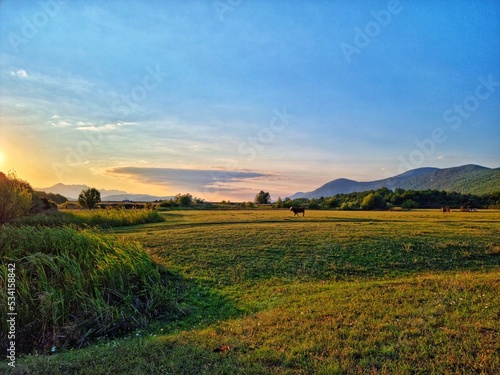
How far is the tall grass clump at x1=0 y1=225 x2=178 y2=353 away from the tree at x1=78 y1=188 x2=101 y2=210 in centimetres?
3785

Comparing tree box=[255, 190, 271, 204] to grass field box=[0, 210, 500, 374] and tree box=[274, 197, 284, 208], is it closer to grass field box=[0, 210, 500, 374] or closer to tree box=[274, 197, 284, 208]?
tree box=[274, 197, 284, 208]

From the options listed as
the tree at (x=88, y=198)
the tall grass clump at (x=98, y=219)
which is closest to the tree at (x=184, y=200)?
the tree at (x=88, y=198)

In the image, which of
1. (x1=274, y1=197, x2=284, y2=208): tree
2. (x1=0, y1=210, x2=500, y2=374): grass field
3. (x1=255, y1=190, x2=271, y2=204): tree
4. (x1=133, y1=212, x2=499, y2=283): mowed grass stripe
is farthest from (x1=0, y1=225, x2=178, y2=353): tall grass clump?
(x1=255, y1=190, x2=271, y2=204): tree

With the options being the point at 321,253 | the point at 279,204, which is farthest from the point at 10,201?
the point at 279,204

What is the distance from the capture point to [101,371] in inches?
184

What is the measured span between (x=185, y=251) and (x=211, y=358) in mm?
8989

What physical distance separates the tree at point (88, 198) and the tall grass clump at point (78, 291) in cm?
3785

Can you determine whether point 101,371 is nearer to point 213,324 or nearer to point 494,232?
point 213,324

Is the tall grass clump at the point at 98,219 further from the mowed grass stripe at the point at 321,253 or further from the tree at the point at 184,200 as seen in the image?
the tree at the point at 184,200

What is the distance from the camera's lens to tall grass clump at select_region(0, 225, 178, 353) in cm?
688

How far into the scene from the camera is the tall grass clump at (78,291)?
271 inches

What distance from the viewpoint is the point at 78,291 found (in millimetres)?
7836

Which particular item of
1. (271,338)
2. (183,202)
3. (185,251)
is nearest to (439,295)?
(271,338)

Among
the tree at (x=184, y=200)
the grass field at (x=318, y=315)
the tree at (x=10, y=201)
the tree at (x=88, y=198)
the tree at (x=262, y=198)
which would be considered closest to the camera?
A: the grass field at (x=318, y=315)
